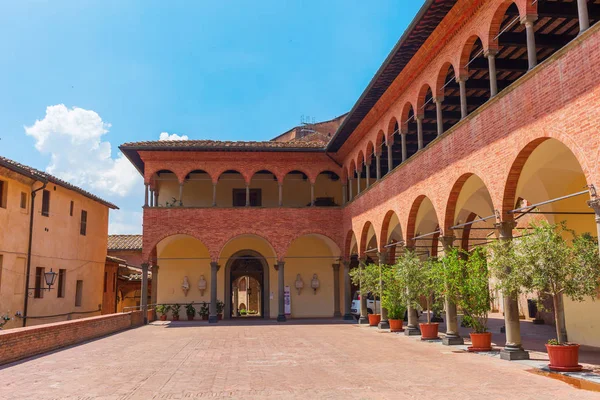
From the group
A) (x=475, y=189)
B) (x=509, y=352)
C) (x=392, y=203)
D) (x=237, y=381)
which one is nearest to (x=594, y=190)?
(x=509, y=352)

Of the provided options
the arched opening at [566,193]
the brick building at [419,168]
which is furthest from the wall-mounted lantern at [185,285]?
the arched opening at [566,193]

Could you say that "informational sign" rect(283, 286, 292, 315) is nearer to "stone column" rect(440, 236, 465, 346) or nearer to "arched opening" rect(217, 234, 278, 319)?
"arched opening" rect(217, 234, 278, 319)

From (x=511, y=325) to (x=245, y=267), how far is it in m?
17.8

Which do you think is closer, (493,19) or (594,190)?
(594,190)

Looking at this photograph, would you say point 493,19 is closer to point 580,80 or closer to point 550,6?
point 550,6

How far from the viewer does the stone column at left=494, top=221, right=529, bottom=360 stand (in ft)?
36.6

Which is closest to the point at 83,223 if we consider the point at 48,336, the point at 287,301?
the point at 287,301

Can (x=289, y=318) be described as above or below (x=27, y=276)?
below

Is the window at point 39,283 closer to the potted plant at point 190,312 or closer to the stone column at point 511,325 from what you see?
the potted plant at point 190,312

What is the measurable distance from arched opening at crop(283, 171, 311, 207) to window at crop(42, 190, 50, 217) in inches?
426

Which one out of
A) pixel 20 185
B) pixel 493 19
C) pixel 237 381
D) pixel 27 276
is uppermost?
pixel 493 19

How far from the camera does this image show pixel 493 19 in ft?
38.1

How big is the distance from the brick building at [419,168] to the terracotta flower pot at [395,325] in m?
2.40

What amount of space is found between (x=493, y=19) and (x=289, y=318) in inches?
722
